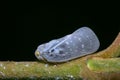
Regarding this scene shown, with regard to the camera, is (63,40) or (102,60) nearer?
(102,60)

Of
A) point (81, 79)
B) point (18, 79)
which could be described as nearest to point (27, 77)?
point (18, 79)

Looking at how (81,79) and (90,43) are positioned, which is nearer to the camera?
(81,79)

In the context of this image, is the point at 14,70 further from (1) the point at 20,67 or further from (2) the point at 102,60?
(2) the point at 102,60

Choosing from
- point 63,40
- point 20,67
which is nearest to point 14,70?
point 20,67

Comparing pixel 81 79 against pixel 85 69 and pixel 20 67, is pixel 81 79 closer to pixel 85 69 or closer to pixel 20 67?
pixel 85 69
